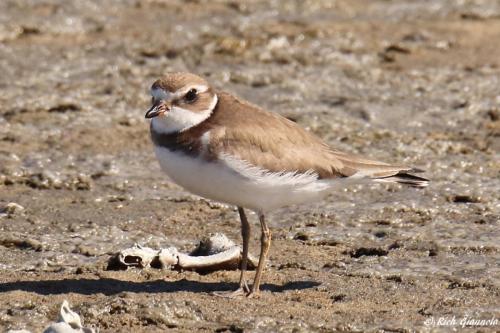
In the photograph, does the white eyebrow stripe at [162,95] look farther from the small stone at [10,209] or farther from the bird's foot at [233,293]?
the small stone at [10,209]

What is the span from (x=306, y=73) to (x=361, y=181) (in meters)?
4.09

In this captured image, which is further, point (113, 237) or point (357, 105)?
point (357, 105)

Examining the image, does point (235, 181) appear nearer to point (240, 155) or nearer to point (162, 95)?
point (240, 155)

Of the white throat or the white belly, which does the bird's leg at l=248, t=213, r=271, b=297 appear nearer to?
the white belly

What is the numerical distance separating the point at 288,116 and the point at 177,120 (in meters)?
3.37

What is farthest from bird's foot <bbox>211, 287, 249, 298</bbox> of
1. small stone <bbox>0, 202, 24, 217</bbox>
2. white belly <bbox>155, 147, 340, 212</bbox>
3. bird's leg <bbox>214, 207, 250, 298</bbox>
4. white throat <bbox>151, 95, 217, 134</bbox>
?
small stone <bbox>0, 202, 24, 217</bbox>

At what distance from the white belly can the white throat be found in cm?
12

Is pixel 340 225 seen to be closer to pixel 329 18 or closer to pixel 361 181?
pixel 361 181

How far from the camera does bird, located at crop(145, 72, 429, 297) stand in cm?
595

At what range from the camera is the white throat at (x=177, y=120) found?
20.0 feet

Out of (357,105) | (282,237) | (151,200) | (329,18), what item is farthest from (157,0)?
(282,237)

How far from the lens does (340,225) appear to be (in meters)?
7.35

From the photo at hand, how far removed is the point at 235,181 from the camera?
19.5 feet

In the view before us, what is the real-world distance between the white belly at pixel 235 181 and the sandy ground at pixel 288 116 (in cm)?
52
